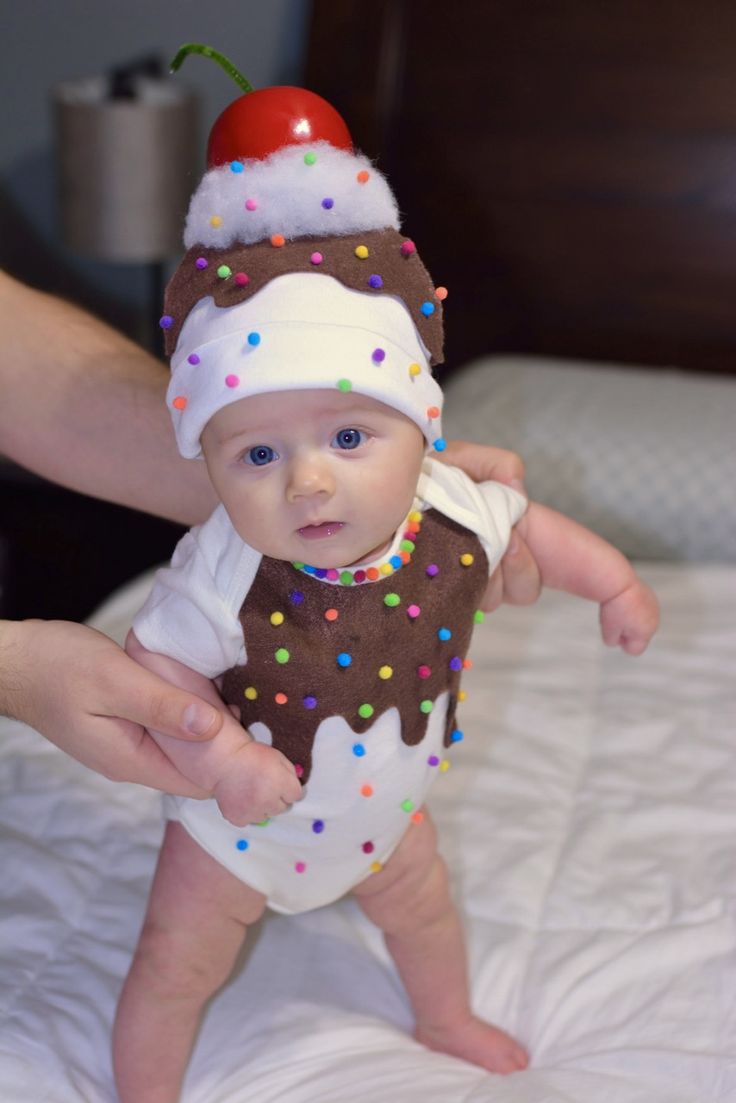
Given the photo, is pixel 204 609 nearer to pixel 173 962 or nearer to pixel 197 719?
pixel 197 719

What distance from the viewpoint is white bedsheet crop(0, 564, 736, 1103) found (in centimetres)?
95

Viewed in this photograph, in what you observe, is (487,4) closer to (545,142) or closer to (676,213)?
(545,142)

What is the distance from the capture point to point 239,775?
799 mm

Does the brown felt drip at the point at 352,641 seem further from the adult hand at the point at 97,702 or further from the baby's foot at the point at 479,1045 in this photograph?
the baby's foot at the point at 479,1045

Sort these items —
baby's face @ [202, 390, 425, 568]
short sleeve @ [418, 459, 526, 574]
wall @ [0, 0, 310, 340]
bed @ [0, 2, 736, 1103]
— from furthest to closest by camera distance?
wall @ [0, 0, 310, 340], bed @ [0, 2, 736, 1103], short sleeve @ [418, 459, 526, 574], baby's face @ [202, 390, 425, 568]

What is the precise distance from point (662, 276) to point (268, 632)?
5.08 ft

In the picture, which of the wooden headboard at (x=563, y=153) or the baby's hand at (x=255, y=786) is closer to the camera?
the baby's hand at (x=255, y=786)

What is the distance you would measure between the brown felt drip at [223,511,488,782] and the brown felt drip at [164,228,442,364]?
0.16 meters

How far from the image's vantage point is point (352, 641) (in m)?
0.82

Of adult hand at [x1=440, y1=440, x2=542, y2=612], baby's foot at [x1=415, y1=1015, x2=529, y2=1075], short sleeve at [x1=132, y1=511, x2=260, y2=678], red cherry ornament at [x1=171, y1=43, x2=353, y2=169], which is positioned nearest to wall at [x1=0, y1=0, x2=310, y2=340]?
adult hand at [x1=440, y1=440, x2=542, y2=612]

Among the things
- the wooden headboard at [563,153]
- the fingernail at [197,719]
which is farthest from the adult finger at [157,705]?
the wooden headboard at [563,153]

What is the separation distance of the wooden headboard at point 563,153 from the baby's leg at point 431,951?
1.42 meters

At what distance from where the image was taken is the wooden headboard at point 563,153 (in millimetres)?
2021

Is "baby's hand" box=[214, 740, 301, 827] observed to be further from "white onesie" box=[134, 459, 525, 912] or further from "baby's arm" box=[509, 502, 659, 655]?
"baby's arm" box=[509, 502, 659, 655]
